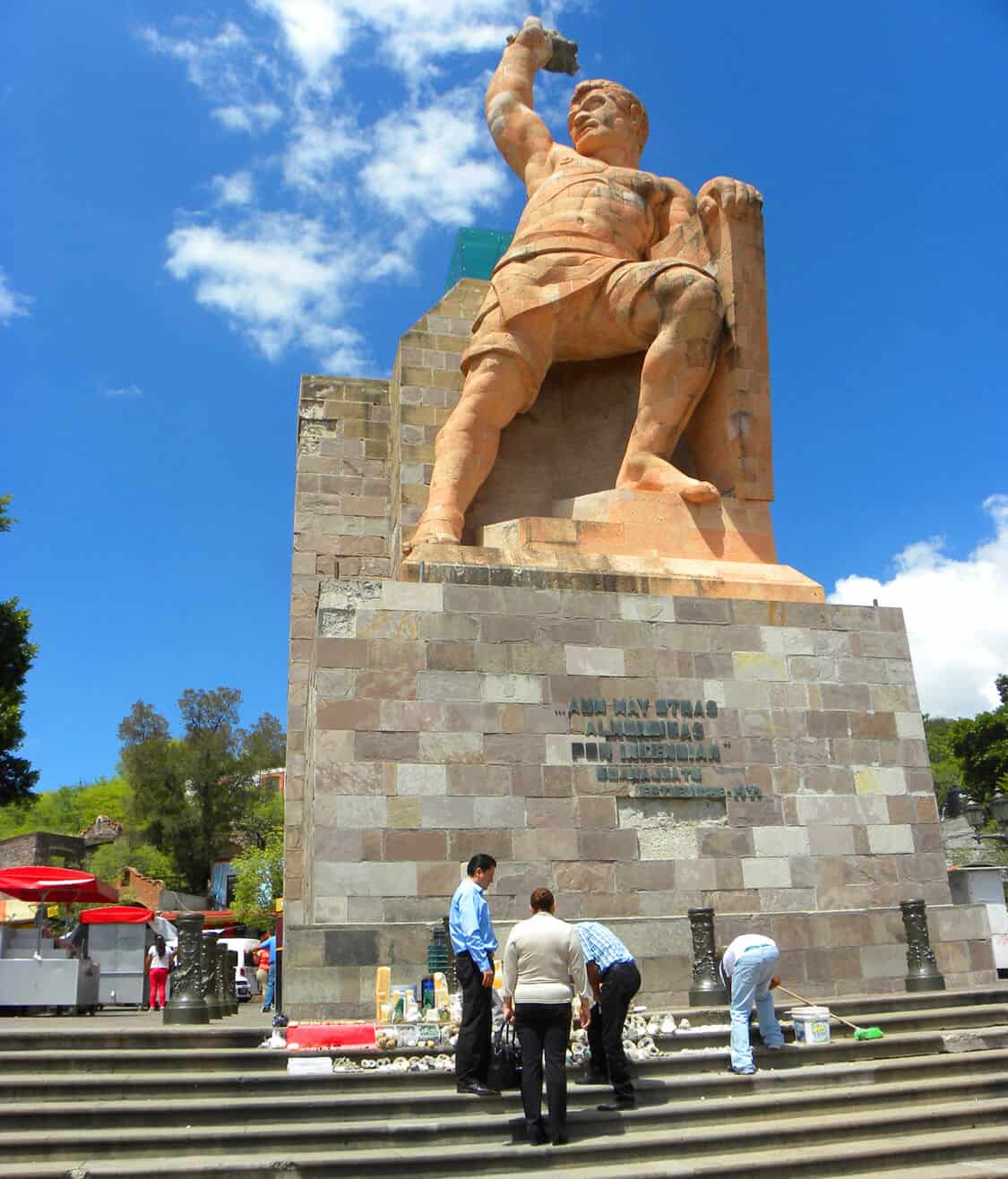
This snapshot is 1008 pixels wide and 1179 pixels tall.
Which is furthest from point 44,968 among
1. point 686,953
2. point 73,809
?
point 73,809

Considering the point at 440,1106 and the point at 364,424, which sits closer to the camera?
the point at 440,1106

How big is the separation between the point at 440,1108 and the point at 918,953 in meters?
4.96

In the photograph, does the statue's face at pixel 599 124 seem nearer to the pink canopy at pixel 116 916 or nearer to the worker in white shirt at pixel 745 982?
the worker in white shirt at pixel 745 982

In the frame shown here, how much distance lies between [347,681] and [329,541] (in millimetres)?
4088

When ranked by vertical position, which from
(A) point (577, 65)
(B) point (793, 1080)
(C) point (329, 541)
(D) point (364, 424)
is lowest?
(B) point (793, 1080)

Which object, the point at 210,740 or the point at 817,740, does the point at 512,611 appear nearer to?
the point at 817,740

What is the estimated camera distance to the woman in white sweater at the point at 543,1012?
5.94 meters

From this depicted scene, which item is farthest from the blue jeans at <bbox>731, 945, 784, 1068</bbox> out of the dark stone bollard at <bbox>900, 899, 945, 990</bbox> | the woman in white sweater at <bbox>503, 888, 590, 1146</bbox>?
the dark stone bollard at <bbox>900, 899, 945, 990</bbox>

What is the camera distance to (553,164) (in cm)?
1334

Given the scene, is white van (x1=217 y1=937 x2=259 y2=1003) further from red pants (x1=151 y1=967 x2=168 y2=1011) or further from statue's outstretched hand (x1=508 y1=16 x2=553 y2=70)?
statue's outstretched hand (x1=508 y1=16 x2=553 y2=70)

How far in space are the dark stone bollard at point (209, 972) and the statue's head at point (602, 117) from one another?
10.3m

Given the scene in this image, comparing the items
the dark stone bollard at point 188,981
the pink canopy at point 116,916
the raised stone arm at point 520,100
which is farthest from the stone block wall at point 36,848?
the dark stone bollard at point 188,981

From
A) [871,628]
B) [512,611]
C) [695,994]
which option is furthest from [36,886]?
[871,628]

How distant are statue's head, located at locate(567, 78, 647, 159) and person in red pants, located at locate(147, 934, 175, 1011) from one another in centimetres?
1352
